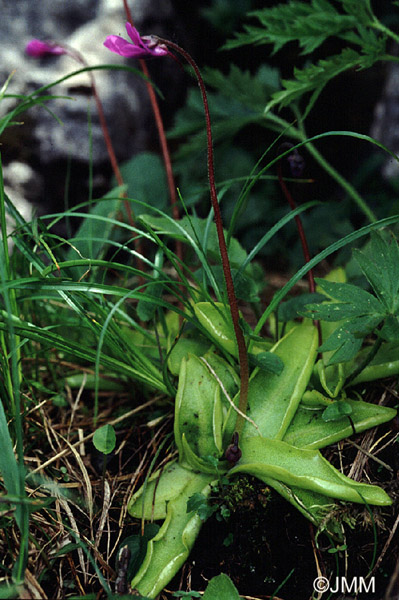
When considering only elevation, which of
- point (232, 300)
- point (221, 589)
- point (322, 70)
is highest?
point (322, 70)

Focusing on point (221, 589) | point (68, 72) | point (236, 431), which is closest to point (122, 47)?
point (236, 431)

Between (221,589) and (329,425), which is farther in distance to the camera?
(329,425)

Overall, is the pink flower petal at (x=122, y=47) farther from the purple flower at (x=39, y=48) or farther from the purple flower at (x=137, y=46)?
the purple flower at (x=39, y=48)

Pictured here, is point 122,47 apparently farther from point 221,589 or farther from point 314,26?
point 221,589

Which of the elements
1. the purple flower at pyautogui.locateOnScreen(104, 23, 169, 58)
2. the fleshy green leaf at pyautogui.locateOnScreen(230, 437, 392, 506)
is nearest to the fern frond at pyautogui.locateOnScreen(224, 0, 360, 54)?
the purple flower at pyautogui.locateOnScreen(104, 23, 169, 58)

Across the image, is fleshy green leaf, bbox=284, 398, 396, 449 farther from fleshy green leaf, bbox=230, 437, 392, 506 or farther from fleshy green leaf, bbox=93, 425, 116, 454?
fleshy green leaf, bbox=93, 425, 116, 454

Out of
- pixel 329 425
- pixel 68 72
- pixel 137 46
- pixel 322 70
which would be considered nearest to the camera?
pixel 137 46

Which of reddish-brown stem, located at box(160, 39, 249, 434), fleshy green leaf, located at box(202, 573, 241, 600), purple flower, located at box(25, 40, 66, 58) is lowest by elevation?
fleshy green leaf, located at box(202, 573, 241, 600)

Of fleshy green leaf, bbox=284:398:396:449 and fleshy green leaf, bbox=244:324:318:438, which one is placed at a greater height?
fleshy green leaf, bbox=244:324:318:438

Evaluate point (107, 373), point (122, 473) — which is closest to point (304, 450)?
point (122, 473)

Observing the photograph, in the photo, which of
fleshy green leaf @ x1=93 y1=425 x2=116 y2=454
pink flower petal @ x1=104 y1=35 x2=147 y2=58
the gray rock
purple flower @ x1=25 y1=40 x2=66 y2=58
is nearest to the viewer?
pink flower petal @ x1=104 y1=35 x2=147 y2=58

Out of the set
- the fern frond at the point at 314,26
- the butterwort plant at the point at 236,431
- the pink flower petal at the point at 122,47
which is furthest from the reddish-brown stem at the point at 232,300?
the fern frond at the point at 314,26

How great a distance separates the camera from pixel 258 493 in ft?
3.73

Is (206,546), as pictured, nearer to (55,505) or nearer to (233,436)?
(233,436)
